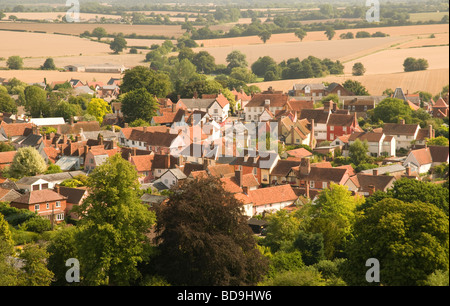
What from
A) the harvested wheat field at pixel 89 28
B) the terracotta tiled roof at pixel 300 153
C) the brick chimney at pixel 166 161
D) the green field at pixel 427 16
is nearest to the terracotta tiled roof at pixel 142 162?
the brick chimney at pixel 166 161

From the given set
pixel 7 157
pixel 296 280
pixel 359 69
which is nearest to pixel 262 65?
pixel 359 69

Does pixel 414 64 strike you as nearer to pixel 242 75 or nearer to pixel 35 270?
pixel 242 75

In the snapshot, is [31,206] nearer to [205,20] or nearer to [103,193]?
[103,193]

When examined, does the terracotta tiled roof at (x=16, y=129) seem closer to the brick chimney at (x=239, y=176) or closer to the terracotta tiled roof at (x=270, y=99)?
the terracotta tiled roof at (x=270, y=99)

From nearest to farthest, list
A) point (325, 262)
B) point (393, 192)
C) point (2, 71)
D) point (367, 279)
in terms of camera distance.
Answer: point (367, 279), point (325, 262), point (393, 192), point (2, 71)

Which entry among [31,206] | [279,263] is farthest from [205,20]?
[279,263]

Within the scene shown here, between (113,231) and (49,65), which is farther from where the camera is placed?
(49,65)
